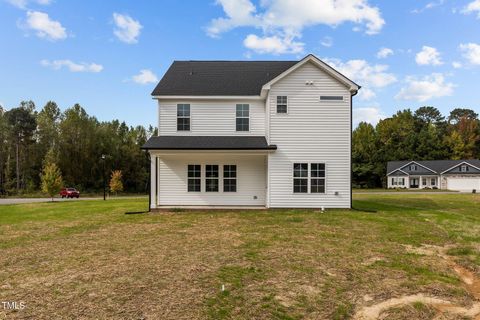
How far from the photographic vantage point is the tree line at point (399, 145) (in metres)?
65.4

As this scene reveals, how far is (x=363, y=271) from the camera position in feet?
21.7

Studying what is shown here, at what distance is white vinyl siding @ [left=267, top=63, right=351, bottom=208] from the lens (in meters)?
15.2

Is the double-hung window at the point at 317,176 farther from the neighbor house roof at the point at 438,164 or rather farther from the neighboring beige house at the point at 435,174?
the neighbor house roof at the point at 438,164

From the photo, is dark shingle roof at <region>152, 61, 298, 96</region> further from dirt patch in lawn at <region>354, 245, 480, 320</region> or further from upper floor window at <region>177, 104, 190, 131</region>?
dirt patch in lawn at <region>354, 245, 480, 320</region>

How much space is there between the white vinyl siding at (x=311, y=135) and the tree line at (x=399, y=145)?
51842 millimetres

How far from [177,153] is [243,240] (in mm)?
7139

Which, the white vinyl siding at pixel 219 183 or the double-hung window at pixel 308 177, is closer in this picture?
the double-hung window at pixel 308 177

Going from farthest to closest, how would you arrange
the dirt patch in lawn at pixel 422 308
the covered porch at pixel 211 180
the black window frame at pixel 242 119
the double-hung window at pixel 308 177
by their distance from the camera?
1. the black window frame at pixel 242 119
2. the covered porch at pixel 211 180
3. the double-hung window at pixel 308 177
4. the dirt patch in lawn at pixel 422 308

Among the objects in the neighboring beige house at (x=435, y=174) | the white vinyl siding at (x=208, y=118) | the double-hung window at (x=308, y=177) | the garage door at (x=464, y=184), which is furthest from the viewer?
the neighboring beige house at (x=435, y=174)

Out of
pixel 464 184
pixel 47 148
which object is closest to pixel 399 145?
pixel 464 184

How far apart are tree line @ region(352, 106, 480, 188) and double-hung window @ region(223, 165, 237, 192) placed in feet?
173

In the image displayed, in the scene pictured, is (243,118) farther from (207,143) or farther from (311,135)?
(311,135)

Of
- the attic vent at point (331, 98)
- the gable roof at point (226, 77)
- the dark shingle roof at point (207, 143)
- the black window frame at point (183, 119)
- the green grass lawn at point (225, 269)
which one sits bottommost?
the green grass lawn at point (225, 269)

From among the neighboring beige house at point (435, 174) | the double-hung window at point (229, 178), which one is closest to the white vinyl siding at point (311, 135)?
the double-hung window at point (229, 178)
